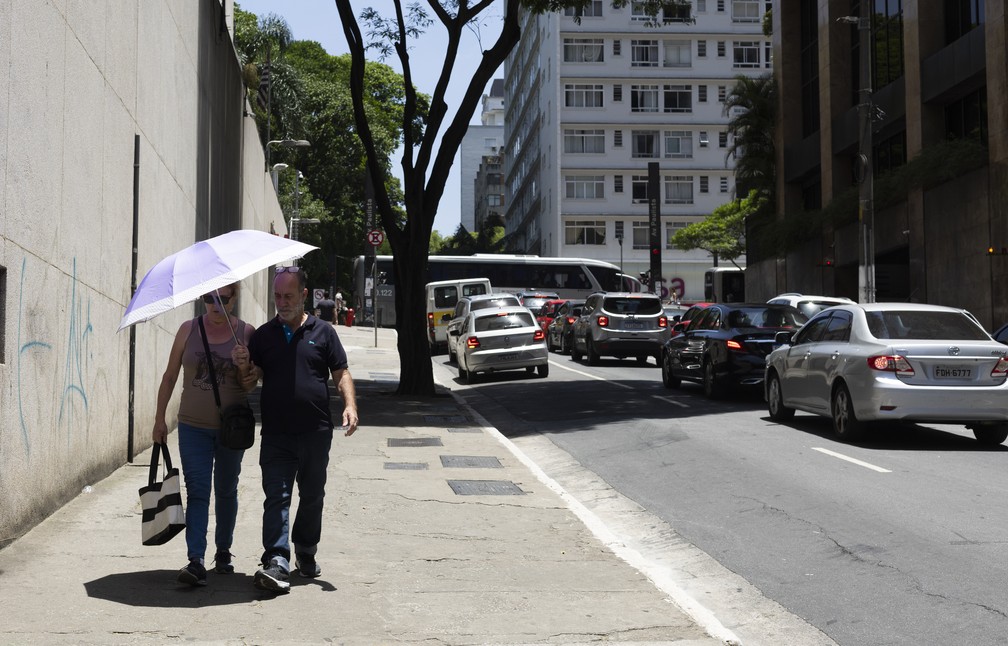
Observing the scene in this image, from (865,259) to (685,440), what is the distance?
40.5 feet

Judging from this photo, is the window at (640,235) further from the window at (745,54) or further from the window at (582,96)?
the window at (745,54)

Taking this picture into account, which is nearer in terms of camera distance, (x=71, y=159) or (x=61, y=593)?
(x=61, y=593)

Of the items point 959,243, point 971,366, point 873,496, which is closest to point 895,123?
point 959,243

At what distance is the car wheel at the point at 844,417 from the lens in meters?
13.8

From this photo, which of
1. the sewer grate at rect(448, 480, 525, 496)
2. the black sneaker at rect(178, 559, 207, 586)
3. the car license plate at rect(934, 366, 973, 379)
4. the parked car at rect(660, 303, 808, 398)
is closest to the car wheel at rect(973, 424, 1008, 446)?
the car license plate at rect(934, 366, 973, 379)

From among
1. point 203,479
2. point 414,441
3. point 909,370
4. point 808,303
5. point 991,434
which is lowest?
point 414,441

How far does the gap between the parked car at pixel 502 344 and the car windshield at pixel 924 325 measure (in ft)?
39.6

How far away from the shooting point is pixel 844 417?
14.0 metres

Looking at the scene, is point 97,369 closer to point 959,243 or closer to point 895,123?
point 959,243

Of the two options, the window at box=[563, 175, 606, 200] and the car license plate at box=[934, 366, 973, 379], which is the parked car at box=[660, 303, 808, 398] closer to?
the car license plate at box=[934, 366, 973, 379]

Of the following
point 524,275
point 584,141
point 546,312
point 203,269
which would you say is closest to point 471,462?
point 203,269

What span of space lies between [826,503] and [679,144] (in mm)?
74684

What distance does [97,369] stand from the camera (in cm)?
1040

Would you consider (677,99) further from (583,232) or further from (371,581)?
(371,581)
